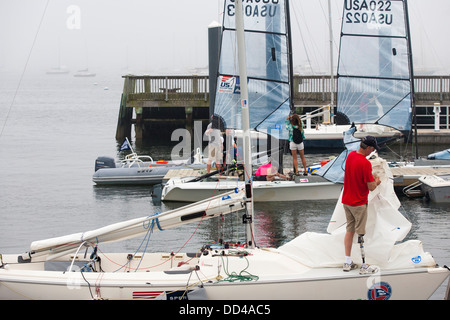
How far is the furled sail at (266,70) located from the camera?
16.8 metres

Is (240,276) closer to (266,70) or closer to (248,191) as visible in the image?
(248,191)

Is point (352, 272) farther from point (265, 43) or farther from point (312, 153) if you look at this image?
point (312, 153)

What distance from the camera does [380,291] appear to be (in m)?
8.36

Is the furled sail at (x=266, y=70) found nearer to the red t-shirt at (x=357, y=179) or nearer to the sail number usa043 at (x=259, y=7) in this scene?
the sail number usa043 at (x=259, y=7)

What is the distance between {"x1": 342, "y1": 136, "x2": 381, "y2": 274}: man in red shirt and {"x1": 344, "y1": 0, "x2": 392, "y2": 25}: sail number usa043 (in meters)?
11.4

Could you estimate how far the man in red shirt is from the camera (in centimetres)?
849

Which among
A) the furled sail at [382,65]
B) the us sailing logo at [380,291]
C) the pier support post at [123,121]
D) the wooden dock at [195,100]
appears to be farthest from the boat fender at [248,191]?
the pier support post at [123,121]

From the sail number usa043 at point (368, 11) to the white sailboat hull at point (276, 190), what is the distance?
5435mm

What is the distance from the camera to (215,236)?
45.9 ft

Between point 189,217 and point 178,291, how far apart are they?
1.33 meters

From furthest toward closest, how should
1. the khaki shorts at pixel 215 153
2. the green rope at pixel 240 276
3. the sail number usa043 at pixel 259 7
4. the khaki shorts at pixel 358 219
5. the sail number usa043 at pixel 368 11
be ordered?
the sail number usa043 at pixel 368 11 < the khaki shorts at pixel 215 153 < the sail number usa043 at pixel 259 7 < the khaki shorts at pixel 358 219 < the green rope at pixel 240 276

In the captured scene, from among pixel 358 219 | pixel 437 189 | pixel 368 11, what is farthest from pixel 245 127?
pixel 368 11

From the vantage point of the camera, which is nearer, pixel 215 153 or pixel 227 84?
pixel 227 84

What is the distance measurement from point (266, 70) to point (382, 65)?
4104 mm
